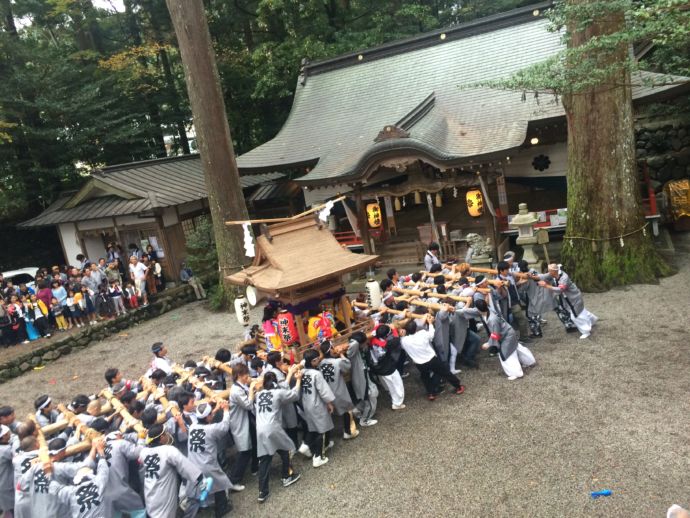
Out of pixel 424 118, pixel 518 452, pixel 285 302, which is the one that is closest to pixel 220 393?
pixel 285 302

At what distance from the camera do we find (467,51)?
18.5 m

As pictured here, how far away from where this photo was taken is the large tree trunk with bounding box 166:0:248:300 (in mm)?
14281

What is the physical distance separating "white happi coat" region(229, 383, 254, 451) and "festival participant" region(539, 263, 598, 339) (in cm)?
568

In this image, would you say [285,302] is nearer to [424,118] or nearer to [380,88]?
[424,118]

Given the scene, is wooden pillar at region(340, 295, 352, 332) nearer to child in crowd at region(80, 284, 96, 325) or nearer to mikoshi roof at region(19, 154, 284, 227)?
child in crowd at region(80, 284, 96, 325)

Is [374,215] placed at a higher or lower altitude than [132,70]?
lower

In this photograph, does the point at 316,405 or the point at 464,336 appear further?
the point at 464,336

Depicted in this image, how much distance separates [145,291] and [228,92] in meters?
13.7

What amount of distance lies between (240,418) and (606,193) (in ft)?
32.9

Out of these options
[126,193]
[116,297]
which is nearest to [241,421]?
[116,297]

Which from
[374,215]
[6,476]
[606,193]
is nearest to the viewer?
[6,476]

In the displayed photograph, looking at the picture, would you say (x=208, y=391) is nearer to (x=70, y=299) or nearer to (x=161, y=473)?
(x=161, y=473)

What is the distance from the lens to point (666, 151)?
17734 millimetres

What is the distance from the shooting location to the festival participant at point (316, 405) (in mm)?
6930
